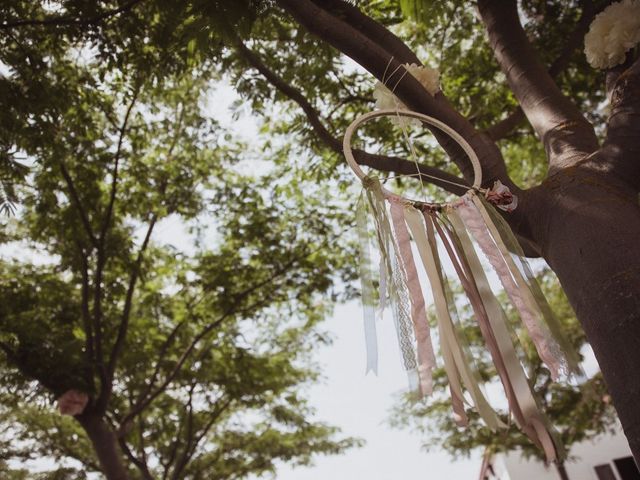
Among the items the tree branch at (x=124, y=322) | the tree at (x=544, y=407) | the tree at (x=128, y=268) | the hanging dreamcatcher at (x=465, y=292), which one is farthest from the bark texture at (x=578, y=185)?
the tree at (x=544, y=407)

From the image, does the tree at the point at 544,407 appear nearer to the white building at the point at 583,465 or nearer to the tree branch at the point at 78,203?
the white building at the point at 583,465

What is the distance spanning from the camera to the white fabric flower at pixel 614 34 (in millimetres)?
2273

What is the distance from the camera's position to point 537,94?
103 inches

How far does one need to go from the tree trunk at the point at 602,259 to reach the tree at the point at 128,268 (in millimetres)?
3619

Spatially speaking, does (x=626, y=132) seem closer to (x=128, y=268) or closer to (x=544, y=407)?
(x=128, y=268)

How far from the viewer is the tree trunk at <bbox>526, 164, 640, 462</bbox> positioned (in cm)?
148

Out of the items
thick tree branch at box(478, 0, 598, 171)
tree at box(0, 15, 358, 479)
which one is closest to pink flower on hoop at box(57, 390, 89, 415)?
tree at box(0, 15, 358, 479)

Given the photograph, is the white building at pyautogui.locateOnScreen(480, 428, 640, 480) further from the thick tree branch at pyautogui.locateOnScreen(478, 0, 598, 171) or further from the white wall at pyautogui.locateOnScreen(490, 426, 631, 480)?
the thick tree branch at pyautogui.locateOnScreen(478, 0, 598, 171)

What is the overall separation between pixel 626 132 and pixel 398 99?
0.98 m

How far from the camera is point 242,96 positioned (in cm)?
485

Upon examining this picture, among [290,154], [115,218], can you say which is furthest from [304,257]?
[115,218]

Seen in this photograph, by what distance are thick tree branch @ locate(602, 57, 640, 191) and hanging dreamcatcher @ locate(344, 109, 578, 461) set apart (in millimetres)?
422

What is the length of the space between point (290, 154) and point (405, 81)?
198 inches

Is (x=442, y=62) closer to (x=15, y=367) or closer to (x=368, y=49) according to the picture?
(x=368, y=49)
